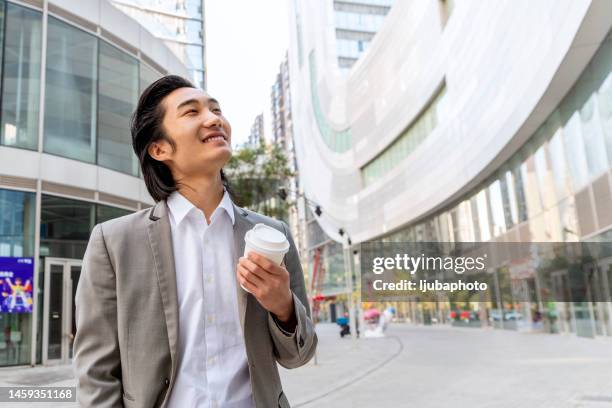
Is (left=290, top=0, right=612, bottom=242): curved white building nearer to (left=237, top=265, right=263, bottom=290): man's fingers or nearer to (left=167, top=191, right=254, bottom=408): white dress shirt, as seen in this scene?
(left=167, top=191, right=254, bottom=408): white dress shirt

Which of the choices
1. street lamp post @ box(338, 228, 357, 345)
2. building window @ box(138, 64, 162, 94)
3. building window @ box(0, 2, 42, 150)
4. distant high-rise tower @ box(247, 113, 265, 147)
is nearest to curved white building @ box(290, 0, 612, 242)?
street lamp post @ box(338, 228, 357, 345)

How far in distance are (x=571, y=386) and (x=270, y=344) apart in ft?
29.9

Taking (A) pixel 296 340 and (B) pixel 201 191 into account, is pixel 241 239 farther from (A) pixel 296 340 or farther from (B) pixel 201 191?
(A) pixel 296 340

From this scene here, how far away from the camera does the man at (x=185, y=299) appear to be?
55.9 inches

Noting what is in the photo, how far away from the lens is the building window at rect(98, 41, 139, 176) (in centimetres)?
1527

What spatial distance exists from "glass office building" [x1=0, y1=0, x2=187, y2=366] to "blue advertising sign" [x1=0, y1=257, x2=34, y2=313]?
0.07ft

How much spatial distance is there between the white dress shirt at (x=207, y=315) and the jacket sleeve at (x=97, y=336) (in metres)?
0.16

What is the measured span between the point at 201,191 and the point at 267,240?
0.40 m

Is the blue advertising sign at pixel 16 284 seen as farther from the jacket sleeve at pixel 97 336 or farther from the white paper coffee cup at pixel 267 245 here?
the white paper coffee cup at pixel 267 245

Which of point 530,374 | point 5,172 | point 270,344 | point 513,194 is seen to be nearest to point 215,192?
point 270,344

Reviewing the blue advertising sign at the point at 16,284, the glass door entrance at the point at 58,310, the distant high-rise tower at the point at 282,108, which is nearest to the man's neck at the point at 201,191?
the blue advertising sign at the point at 16,284

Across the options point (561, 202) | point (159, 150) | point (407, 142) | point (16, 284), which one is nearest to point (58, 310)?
point (16, 284)

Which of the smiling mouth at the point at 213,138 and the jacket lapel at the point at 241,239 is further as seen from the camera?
the smiling mouth at the point at 213,138

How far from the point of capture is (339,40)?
2430 inches
